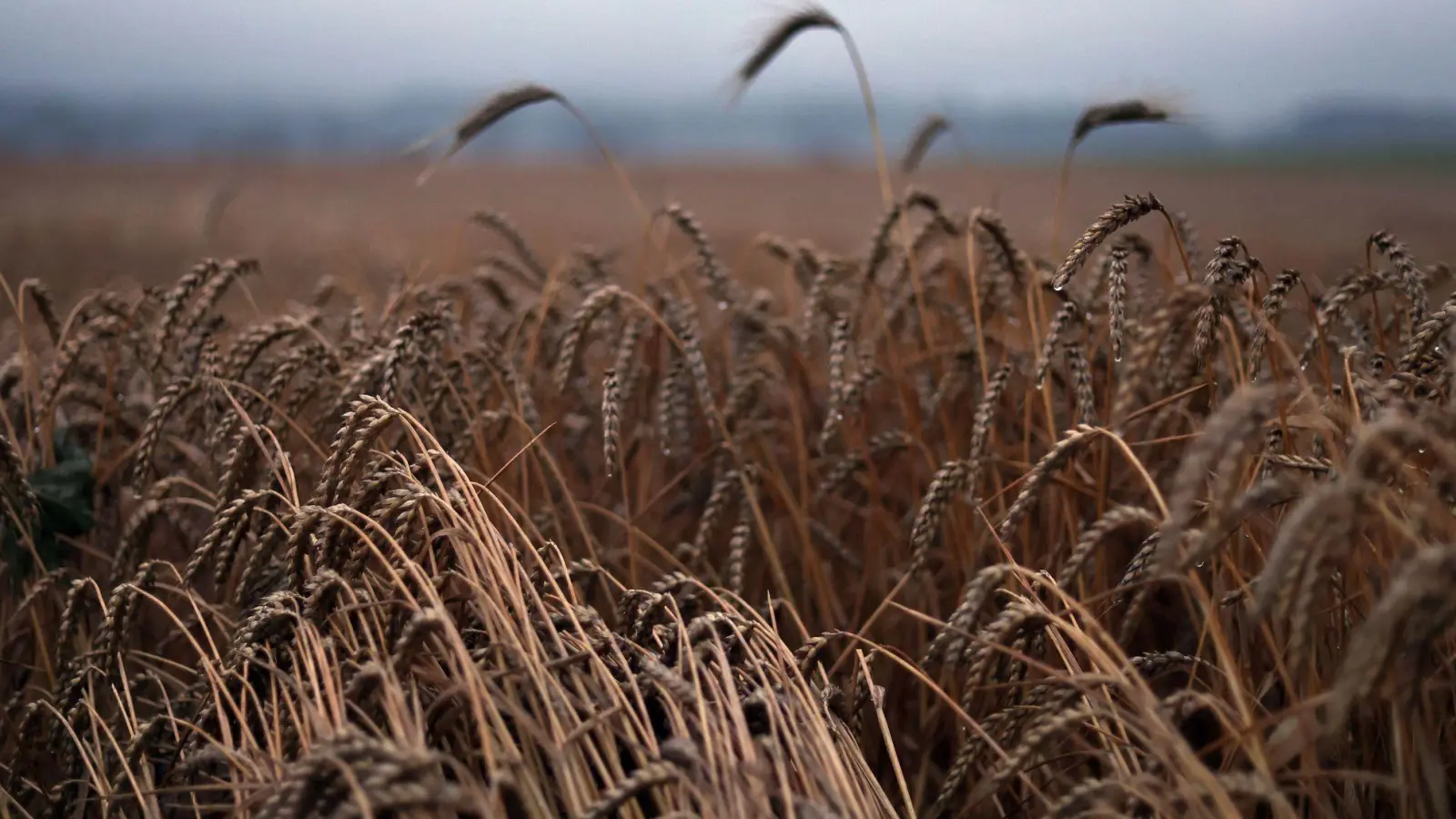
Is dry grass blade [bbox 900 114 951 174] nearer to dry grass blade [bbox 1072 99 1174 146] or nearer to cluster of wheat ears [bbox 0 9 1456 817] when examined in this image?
cluster of wheat ears [bbox 0 9 1456 817]

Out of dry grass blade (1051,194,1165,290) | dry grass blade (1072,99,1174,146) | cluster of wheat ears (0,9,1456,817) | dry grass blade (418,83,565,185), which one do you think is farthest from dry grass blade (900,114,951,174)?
dry grass blade (1051,194,1165,290)

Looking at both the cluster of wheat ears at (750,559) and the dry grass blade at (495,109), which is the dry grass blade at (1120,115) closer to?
the cluster of wheat ears at (750,559)

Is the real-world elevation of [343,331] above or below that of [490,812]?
above

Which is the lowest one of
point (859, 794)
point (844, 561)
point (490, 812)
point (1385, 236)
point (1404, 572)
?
point (844, 561)

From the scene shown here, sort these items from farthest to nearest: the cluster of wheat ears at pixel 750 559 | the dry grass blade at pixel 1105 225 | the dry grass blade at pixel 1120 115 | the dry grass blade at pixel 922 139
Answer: the dry grass blade at pixel 922 139 < the dry grass blade at pixel 1120 115 < the dry grass blade at pixel 1105 225 < the cluster of wheat ears at pixel 750 559

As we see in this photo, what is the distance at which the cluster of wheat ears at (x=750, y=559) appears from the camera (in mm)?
1142

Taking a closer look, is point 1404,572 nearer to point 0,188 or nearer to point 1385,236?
point 1385,236

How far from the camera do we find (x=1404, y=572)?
84cm

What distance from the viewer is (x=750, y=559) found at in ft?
8.66

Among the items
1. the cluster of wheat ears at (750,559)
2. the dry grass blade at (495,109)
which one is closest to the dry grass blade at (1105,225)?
the cluster of wheat ears at (750,559)

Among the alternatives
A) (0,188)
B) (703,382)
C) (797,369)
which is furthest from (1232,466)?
(0,188)

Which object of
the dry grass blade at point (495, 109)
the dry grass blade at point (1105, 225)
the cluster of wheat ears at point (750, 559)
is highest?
the dry grass blade at point (495, 109)

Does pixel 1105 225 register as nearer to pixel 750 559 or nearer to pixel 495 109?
pixel 750 559

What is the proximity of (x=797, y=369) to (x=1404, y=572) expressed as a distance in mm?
2076
